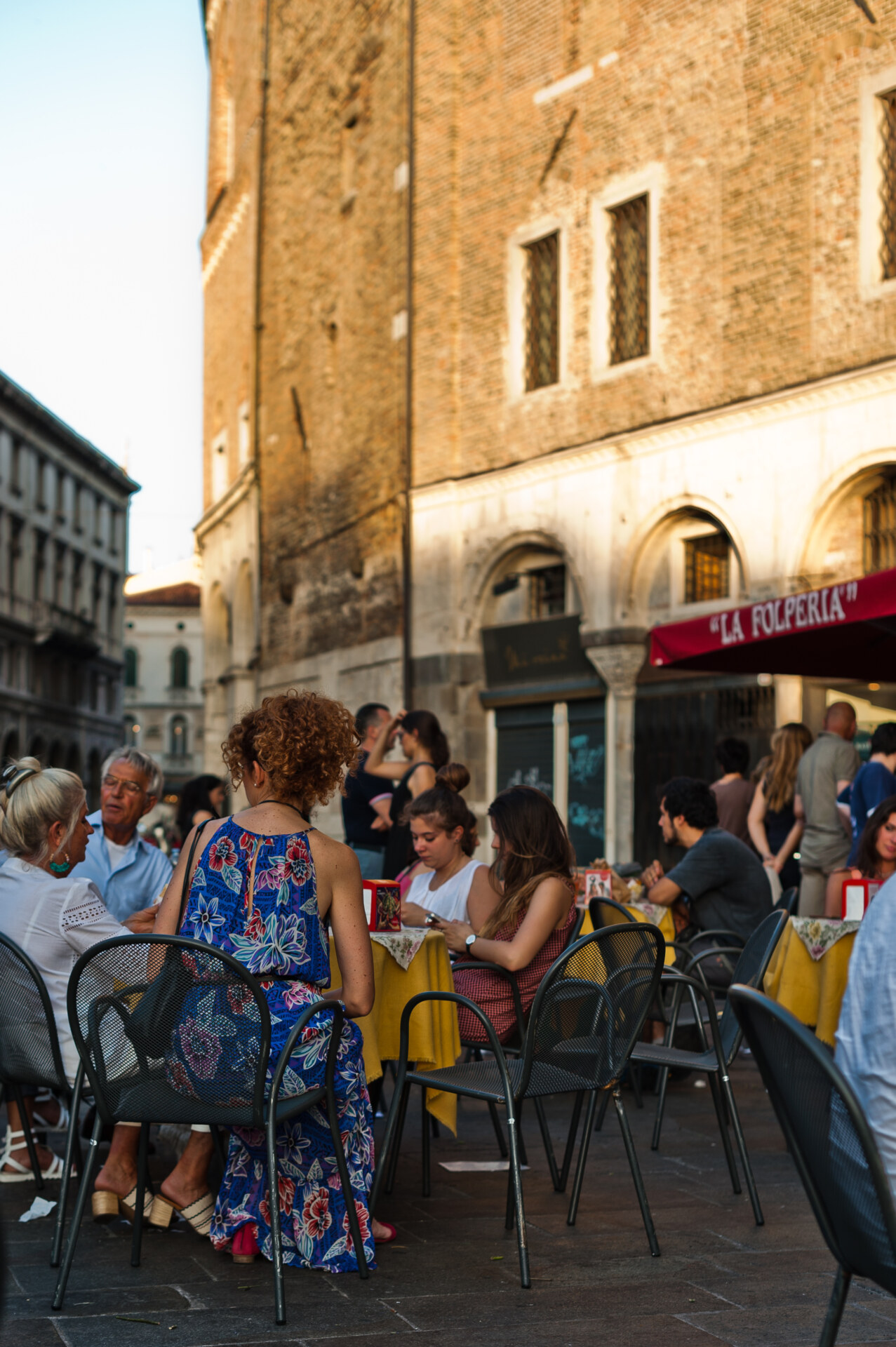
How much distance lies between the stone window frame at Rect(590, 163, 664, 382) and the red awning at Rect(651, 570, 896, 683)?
687 cm

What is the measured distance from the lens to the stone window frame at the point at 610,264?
623 inches

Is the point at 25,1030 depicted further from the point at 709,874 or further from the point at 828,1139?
the point at 709,874

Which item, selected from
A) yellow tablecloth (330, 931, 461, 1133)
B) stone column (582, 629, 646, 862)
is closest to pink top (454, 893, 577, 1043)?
yellow tablecloth (330, 931, 461, 1133)

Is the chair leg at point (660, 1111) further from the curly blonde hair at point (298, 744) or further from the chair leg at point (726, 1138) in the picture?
the curly blonde hair at point (298, 744)

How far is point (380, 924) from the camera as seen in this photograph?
5.55 metres

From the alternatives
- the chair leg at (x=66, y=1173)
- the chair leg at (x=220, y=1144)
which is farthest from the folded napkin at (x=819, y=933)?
the chair leg at (x=66, y=1173)

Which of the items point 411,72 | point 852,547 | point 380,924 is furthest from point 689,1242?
point 411,72

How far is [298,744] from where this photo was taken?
175 inches

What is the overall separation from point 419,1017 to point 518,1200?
3.52 feet

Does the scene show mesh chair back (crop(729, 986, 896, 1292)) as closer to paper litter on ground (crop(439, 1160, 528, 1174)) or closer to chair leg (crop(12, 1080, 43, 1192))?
chair leg (crop(12, 1080, 43, 1192))

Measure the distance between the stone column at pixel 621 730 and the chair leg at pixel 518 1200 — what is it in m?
11.7

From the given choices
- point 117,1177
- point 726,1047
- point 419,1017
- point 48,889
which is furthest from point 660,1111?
point 48,889

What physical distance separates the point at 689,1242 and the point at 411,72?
17627 mm

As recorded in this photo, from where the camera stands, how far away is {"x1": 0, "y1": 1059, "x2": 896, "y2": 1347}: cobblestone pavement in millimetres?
3850
